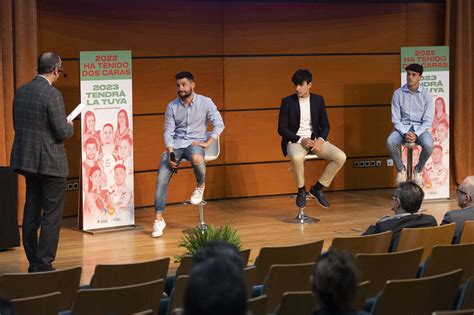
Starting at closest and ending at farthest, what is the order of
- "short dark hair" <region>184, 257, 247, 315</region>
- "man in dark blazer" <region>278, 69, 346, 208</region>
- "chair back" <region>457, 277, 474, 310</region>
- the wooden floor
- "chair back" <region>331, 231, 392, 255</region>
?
"short dark hair" <region>184, 257, 247, 315</region>
"chair back" <region>457, 277, 474, 310</region>
"chair back" <region>331, 231, 392, 255</region>
the wooden floor
"man in dark blazer" <region>278, 69, 346, 208</region>

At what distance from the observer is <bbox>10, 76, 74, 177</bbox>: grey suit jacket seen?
21.0ft

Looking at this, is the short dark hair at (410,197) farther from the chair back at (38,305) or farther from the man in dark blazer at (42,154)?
the chair back at (38,305)

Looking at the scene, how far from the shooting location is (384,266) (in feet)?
15.6

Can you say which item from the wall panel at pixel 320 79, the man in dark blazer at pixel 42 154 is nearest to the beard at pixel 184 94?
the man in dark blazer at pixel 42 154

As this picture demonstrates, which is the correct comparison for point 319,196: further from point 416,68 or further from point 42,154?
point 42,154

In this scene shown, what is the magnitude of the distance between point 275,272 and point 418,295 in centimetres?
75

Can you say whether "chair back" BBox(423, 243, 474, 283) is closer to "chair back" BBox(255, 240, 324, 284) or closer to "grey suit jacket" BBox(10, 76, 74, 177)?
"chair back" BBox(255, 240, 324, 284)

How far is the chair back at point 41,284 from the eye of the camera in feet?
14.4

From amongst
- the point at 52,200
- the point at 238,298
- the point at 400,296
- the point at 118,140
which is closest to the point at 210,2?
the point at 118,140

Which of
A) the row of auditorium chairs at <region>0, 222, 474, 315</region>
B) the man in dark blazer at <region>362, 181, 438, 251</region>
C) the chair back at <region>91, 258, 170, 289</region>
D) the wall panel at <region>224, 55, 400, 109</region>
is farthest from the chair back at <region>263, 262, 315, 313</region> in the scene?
the wall panel at <region>224, 55, 400, 109</region>

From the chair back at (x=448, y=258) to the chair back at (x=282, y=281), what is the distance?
2.38 ft

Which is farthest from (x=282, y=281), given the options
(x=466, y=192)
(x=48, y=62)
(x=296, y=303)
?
(x=48, y=62)

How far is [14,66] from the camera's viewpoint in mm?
8305

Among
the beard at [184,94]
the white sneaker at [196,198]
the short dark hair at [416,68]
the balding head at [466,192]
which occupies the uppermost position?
the short dark hair at [416,68]
